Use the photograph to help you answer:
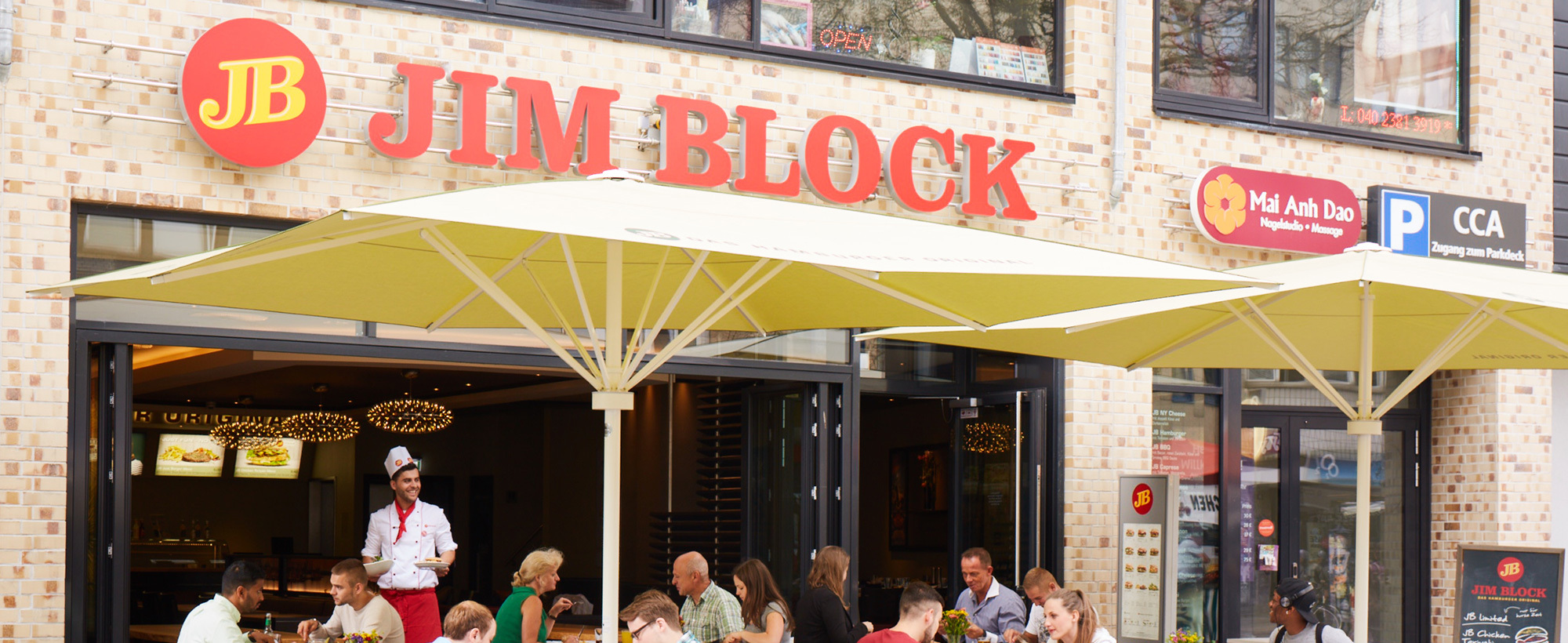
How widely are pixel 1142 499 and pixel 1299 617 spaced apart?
8.41ft

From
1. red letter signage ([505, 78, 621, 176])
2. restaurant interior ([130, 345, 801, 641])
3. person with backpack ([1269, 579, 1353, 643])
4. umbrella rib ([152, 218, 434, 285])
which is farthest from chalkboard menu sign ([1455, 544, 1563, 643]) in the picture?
umbrella rib ([152, 218, 434, 285])

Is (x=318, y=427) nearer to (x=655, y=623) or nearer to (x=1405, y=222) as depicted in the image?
(x=1405, y=222)

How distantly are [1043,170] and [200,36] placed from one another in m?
5.42

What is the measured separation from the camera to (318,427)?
17.4 meters

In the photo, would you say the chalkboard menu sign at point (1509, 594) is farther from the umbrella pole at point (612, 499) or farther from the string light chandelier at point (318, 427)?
the string light chandelier at point (318, 427)

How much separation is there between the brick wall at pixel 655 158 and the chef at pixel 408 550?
1.59 metres

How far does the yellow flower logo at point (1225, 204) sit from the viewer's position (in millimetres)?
10594

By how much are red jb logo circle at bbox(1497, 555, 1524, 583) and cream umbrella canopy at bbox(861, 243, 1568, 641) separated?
1.93 meters

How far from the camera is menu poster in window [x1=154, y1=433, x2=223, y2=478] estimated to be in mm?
20094

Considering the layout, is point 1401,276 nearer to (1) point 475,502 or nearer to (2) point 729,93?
(2) point 729,93

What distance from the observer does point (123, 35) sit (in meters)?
7.76

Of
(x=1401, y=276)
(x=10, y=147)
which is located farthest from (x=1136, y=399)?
(x=10, y=147)

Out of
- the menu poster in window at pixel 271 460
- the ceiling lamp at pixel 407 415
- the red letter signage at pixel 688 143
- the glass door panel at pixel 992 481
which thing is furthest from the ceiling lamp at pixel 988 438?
the menu poster in window at pixel 271 460

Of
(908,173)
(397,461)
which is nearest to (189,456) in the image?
(397,461)
